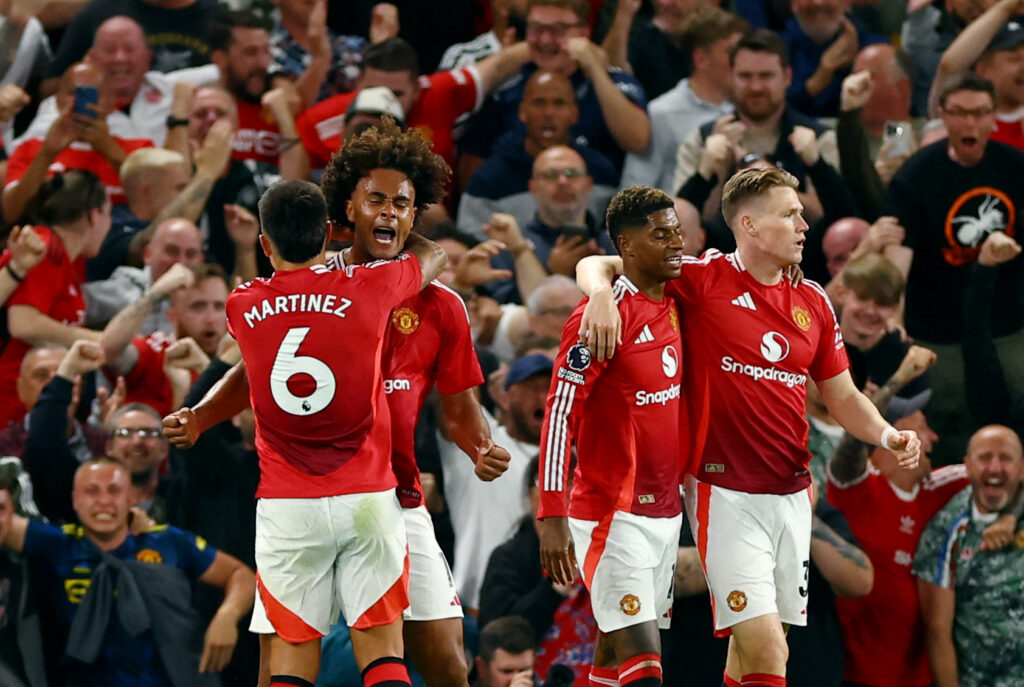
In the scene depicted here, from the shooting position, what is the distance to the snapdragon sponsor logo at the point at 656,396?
21.2ft

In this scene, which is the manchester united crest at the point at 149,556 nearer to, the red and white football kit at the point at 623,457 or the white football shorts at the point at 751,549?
the red and white football kit at the point at 623,457

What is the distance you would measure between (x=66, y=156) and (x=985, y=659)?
618cm

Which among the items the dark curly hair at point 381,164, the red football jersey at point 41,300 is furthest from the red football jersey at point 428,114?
the dark curly hair at point 381,164

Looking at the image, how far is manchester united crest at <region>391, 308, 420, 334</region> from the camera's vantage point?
6.49 meters

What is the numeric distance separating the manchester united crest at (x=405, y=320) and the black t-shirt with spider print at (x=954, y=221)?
13.8ft

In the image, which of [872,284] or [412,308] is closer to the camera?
[412,308]

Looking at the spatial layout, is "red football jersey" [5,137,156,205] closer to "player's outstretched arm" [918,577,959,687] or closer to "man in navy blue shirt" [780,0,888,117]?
"man in navy blue shirt" [780,0,888,117]

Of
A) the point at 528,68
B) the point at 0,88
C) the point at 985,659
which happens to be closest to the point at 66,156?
the point at 0,88

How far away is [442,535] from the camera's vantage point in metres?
8.56

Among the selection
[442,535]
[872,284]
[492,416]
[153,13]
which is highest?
[153,13]

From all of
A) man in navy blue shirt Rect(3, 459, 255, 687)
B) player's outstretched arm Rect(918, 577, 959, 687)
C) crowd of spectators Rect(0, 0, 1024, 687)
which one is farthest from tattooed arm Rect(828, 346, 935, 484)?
man in navy blue shirt Rect(3, 459, 255, 687)

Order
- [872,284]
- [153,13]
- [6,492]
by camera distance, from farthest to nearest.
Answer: [153,13] < [872,284] < [6,492]

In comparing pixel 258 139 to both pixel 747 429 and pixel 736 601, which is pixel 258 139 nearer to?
pixel 747 429

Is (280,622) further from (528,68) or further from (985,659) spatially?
(528,68)
